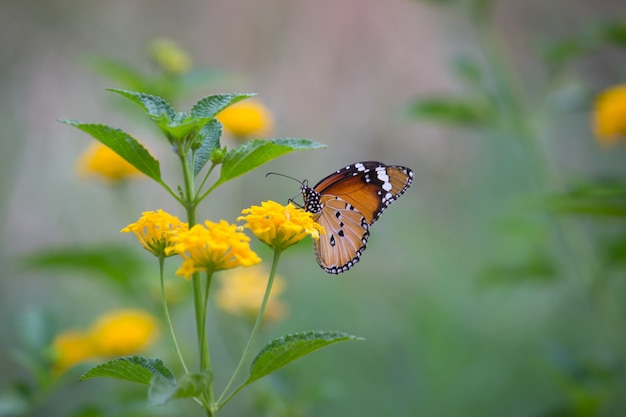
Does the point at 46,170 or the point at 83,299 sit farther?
the point at 46,170

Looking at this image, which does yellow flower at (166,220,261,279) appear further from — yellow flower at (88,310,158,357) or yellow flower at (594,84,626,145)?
yellow flower at (594,84,626,145)

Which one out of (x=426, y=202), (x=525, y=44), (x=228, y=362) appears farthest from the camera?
(x=525, y=44)

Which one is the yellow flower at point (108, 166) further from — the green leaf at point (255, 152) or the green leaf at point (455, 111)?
the green leaf at point (255, 152)

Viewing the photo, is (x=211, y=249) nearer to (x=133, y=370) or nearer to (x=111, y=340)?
(x=133, y=370)

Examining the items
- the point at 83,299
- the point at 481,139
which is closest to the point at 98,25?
the point at 83,299

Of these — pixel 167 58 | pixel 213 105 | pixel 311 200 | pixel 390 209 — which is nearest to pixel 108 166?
pixel 167 58

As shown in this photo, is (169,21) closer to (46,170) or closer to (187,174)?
(46,170)

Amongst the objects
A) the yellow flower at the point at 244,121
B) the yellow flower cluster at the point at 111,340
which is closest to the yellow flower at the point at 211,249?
the yellow flower cluster at the point at 111,340
